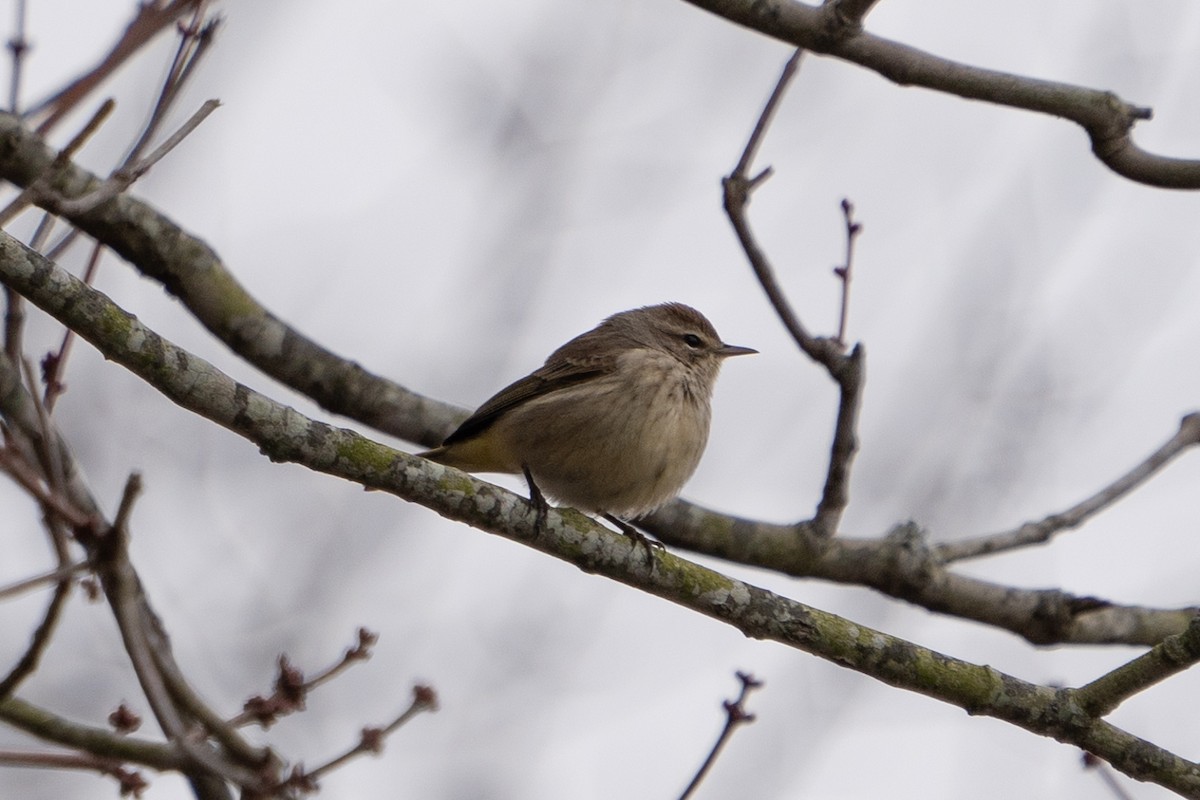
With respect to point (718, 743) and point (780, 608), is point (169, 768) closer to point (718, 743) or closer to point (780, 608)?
point (718, 743)

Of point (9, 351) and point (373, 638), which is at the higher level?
point (9, 351)

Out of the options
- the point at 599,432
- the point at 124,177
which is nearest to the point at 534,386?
the point at 599,432

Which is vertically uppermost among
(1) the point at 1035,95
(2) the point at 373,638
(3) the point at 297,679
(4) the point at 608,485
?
(1) the point at 1035,95

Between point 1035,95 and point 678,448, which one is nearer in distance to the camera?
point 1035,95

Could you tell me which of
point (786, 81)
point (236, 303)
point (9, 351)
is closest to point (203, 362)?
point (9, 351)

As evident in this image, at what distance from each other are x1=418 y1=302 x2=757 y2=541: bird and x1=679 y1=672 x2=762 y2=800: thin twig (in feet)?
5.77

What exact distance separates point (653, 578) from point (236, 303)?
2587 millimetres

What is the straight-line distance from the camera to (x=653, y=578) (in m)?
4.79

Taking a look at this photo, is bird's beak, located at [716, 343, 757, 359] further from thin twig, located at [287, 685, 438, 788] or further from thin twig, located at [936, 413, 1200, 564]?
thin twig, located at [287, 685, 438, 788]

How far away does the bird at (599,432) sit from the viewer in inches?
253

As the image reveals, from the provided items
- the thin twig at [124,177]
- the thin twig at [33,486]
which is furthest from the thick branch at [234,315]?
the thin twig at [33,486]

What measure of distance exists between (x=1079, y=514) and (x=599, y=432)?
2356 millimetres

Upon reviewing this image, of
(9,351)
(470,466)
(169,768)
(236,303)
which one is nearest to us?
(169,768)

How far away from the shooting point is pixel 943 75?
16.0 feet
